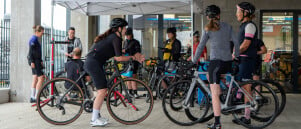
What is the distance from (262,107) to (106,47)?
236cm

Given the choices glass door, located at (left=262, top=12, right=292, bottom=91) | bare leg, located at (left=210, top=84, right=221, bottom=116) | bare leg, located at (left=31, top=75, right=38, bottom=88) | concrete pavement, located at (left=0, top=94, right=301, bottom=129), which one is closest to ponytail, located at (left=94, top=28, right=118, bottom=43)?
concrete pavement, located at (left=0, top=94, right=301, bottom=129)

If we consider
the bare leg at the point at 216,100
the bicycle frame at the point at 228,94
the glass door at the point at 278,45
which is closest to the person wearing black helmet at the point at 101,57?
the bicycle frame at the point at 228,94

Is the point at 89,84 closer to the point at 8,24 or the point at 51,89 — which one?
the point at 51,89

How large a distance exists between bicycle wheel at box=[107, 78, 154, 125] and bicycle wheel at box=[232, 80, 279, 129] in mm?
1249

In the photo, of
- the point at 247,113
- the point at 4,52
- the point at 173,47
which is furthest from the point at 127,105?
the point at 4,52

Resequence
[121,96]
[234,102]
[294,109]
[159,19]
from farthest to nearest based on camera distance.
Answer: [159,19] < [294,109] < [121,96] < [234,102]

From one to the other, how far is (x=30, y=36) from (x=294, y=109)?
19.4 ft

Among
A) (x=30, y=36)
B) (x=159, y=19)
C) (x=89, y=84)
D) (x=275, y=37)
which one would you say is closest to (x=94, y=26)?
(x=159, y=19)

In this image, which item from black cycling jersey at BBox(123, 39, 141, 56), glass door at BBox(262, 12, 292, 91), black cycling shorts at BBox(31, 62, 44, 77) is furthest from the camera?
glass door at BBox(262, 12, 292, 91)

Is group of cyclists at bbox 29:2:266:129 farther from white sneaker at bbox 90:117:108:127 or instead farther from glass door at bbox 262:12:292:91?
glass door at bbox 262:12:292:91

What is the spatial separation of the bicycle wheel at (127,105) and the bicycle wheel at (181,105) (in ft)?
0.84

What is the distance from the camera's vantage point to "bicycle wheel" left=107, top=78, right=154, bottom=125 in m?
4.93

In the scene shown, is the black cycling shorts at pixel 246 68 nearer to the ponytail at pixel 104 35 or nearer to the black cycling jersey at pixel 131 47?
the ponytail at pixel 104 35

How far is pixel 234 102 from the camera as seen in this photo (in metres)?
4.67
